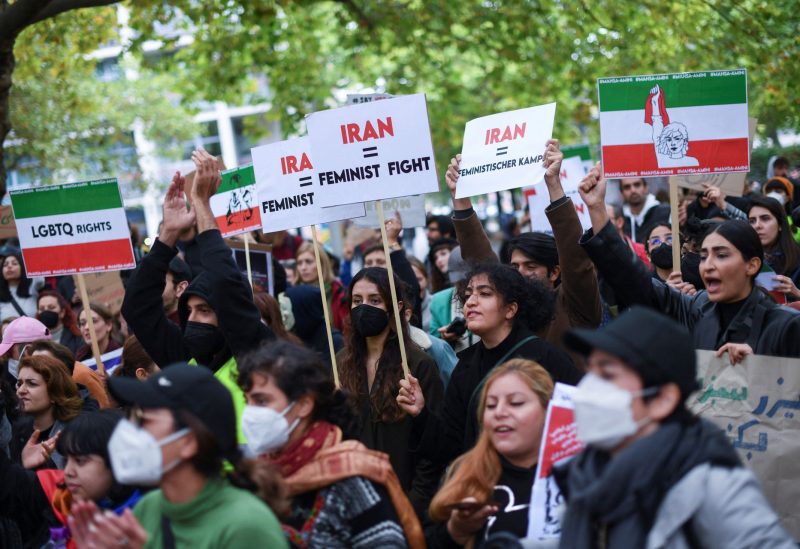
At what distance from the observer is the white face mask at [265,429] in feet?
12.2

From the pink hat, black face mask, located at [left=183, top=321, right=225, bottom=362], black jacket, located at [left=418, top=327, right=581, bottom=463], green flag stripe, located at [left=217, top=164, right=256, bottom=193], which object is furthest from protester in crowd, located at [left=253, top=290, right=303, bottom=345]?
green flag stripe, located at [left=217, top=164, right=256, bottom=193]

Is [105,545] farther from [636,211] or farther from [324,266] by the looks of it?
[636,211]

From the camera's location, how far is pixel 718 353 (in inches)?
Answer: 177

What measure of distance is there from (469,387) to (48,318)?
5006 mm

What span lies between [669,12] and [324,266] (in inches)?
241

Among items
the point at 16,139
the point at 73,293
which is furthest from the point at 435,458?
the point at 16,139

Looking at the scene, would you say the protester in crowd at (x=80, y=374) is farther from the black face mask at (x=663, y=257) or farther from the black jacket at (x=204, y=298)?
the black face mask at (x=663, y=257)

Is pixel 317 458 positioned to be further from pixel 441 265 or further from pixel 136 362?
pixel 441 265

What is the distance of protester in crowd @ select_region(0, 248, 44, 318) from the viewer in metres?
10.1

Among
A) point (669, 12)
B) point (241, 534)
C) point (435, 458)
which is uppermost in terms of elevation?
point (669, 12)

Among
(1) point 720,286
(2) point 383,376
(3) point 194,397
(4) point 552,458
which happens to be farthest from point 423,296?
(3) point 194,397

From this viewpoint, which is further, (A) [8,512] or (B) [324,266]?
(B) [324,266]

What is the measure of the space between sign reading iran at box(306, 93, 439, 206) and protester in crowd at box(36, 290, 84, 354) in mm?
3791

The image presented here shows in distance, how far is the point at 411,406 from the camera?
514cm
